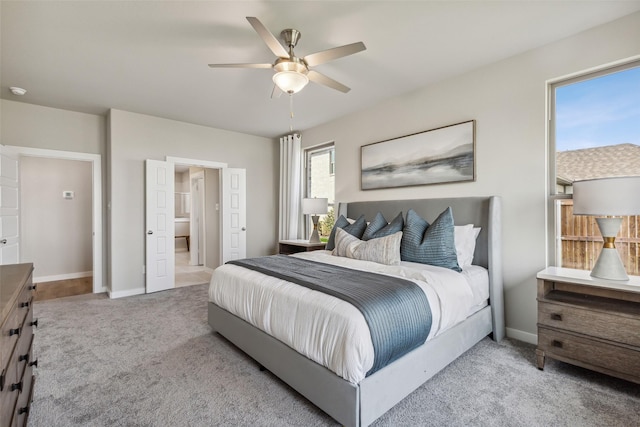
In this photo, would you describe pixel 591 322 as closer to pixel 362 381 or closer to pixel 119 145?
pixel 362 381

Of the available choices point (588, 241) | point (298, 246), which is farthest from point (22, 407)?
point (588, 241)

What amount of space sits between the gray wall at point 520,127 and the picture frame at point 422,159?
0.09 metres

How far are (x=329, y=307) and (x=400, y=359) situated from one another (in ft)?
1.77

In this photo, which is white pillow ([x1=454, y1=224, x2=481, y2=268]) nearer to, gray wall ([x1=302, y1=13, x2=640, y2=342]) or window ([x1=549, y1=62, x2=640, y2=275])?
gray wall ([x1=302, y1=13, x2=640, y2=342])

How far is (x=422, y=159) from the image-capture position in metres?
3.45

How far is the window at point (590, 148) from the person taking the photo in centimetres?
230

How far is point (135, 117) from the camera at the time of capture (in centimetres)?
429

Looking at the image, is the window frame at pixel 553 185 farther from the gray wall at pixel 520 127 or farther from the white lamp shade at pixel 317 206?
the white lamp shade at pixel 317 206

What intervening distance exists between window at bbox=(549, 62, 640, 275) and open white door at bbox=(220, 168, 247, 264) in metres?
4.40

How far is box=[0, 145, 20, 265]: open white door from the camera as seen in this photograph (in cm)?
334

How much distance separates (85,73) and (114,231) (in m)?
2.10

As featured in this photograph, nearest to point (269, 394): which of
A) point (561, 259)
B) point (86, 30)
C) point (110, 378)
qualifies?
point (110, 378)

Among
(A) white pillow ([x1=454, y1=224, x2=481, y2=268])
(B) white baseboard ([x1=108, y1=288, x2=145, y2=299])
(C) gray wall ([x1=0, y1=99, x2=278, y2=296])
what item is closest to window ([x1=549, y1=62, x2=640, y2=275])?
(A) white pillow ([x1=454, y1=224, x2=481, y2=268])

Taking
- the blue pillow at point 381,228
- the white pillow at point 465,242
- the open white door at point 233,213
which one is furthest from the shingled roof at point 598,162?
the open white door at point 233,213
